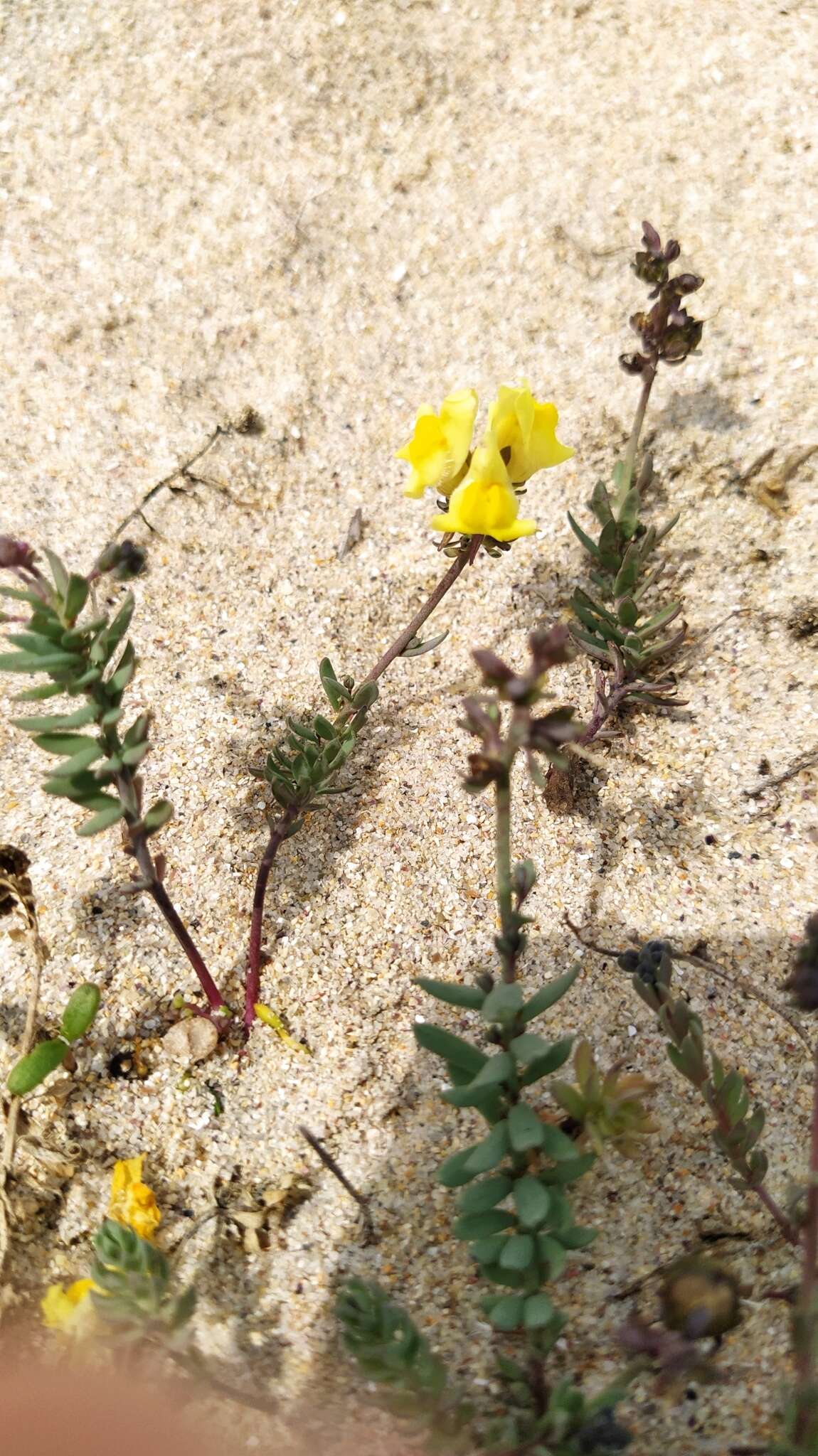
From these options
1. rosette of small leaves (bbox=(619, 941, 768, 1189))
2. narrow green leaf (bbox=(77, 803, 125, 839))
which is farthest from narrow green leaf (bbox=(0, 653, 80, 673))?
rosette of small leaves (bbox=(619, 941, 768, 1189))

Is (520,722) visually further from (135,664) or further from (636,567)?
(636,567)

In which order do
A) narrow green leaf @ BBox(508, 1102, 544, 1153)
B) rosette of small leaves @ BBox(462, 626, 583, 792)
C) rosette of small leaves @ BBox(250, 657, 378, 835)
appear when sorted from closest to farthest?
1. rosette of small leaves @ BBox(462, 626, 583, 792)
2. narrow green leaf @ BBox(508, 1102, 544, 1153)
3. rosette of small leaves @ BBox(250, 657, 378, 835)

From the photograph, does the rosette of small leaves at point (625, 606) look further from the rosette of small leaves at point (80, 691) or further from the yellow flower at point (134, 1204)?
the yellow flower at point (134, 1204)

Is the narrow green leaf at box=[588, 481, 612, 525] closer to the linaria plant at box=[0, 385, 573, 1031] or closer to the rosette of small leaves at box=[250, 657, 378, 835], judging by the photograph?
the linaria plant at box=[0, 385, 573, 1031]

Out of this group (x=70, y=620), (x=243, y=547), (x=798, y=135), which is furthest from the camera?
(x=798, y=135)

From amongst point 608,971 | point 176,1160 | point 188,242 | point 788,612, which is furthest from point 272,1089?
point 188,242

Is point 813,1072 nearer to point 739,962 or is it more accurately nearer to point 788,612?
point 739,962
